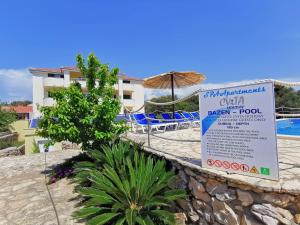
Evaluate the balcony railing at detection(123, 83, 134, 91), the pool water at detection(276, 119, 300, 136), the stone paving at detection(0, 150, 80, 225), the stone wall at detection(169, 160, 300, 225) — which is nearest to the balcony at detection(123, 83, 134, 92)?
the balcony railing at detection(123, 83, 134, 91)

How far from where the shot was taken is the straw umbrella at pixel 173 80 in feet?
39.2

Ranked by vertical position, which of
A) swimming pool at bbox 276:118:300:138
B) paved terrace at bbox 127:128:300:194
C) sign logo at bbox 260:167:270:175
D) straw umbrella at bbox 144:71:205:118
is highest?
straw umbrella at bbox 144:71:205:118

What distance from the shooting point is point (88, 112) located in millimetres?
6641

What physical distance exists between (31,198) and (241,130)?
4.81 m

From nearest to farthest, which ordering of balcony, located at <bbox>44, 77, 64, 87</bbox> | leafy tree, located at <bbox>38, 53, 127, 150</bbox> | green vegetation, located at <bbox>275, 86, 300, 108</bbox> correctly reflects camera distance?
leafy tree, located at <bbox>38, 53, 127, 150</bbox> → green vegetation, located at <bbox>275, 86, 300, 108</bbox> → balcony, located at <bbox>44, 77, 64, 87</bbox>

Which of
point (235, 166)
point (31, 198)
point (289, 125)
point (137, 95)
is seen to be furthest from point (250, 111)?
point (137, 95)

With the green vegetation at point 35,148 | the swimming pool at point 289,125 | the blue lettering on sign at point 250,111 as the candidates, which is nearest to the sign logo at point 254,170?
the blue lettering on sign at point 250,111

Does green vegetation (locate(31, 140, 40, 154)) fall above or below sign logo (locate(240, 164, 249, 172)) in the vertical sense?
below

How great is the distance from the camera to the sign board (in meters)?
3.01

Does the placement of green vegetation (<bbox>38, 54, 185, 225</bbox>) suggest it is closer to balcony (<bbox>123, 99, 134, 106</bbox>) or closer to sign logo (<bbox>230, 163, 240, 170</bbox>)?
sign logo (<bbox>230, 163, 240, 170</bbox>)

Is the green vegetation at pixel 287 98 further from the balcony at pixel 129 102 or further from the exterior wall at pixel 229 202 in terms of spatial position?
the exterior wall at pixel 229 202

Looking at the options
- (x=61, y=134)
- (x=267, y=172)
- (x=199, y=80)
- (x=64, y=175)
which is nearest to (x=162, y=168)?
(x=267, y=172)

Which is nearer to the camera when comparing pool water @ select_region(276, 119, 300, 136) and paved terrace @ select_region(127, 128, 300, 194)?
paved terrace @ select_region(127, 128, 300, 194)

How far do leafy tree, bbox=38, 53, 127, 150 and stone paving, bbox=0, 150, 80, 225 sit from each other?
1305 millimetres
